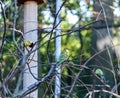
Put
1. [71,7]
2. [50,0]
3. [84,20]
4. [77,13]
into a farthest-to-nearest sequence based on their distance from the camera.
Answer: [84,20]
[77,13]
[71,7]
[50,0]

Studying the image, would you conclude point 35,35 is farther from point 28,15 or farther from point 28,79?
point 28,79

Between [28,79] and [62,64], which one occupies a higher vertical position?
[62,64]

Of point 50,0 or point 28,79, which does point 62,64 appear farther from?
point 50,0

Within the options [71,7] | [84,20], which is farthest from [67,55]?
[84,20]

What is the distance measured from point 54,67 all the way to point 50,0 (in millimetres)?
3694

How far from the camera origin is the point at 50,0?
5238mm

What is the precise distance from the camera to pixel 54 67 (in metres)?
1.61

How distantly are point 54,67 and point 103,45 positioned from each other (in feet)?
13.7

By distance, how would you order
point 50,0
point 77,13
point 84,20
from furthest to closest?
point 84,20, point 77,13, point 50,0

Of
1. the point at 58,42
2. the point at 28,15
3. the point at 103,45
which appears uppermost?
the point at 28,15

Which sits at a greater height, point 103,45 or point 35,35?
point 35,35

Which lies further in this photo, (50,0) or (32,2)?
(50,0)

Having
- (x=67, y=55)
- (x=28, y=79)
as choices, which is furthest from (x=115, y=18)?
(x=67, y=55)

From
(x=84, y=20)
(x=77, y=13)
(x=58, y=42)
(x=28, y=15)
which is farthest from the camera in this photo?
(x=84, y=20)
